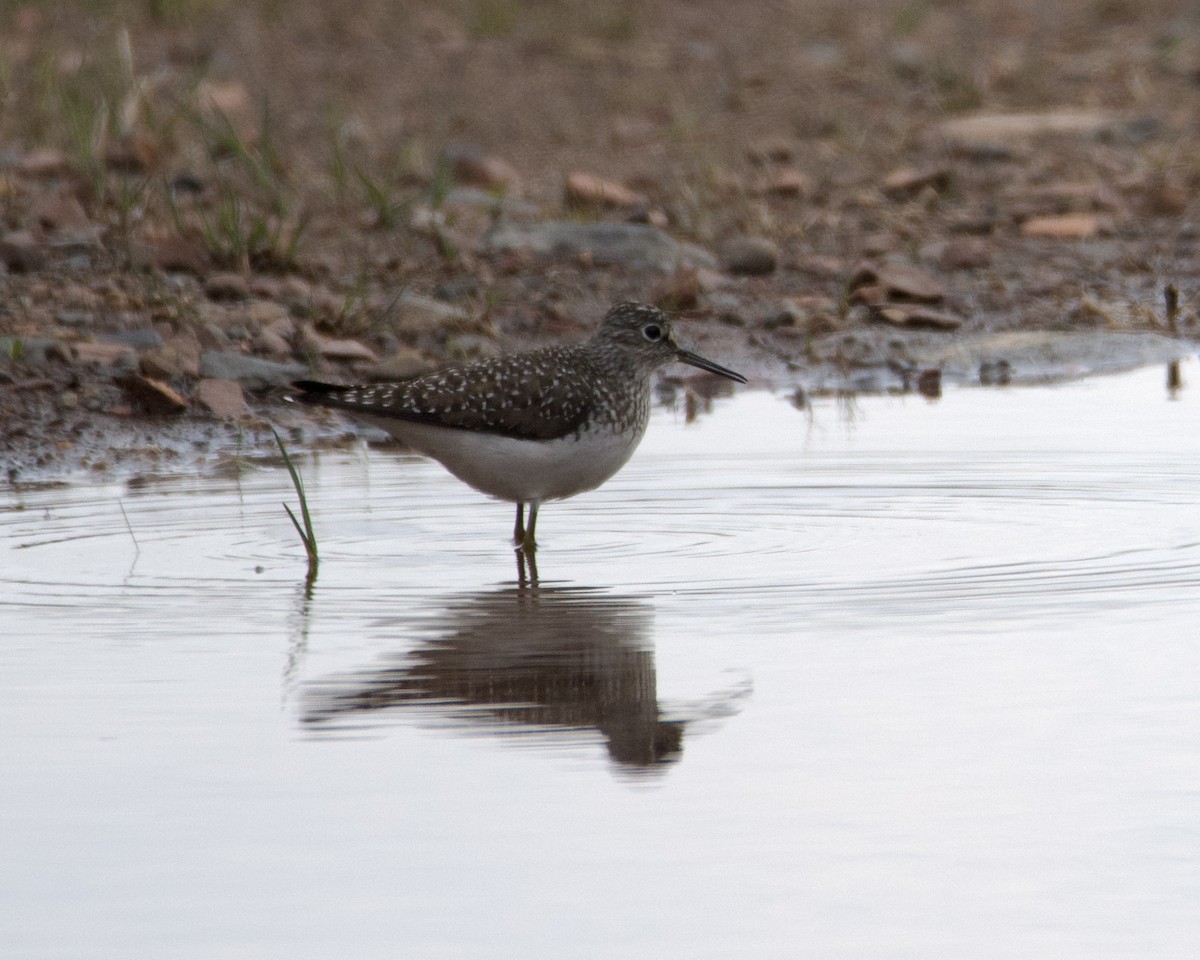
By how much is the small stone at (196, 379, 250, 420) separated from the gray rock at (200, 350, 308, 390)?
15 centimetres

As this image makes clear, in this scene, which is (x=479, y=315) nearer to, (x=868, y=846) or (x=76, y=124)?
(x=76, y=124)

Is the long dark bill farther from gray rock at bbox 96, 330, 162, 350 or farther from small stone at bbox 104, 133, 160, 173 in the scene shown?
small stone at bbox 104, 133, 160, 173

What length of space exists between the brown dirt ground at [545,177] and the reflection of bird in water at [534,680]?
3.33 metres

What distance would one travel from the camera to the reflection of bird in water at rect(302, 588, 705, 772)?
15.4 feet

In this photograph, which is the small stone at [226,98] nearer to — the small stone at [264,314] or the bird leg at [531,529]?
the small stone at [264,314]

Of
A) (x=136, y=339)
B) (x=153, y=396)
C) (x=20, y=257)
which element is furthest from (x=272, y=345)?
(x=20, y=257)

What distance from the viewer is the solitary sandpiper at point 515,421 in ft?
23.4

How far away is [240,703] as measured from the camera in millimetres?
4906

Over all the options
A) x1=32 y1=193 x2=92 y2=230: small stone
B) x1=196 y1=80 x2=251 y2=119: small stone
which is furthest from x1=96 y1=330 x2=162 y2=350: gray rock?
x1=196 y1=80 x2=251 y2=119: small stone

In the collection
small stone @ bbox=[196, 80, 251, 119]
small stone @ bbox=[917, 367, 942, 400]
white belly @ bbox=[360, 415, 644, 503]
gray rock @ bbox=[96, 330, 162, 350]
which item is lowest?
white belly @ bbox=[360, 415, 644, 503]

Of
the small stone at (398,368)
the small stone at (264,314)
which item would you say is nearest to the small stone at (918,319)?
the small stone at (398,368)

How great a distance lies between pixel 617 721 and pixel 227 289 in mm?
6462

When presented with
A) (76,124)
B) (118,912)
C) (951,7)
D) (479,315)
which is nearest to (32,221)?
→ (76,124)

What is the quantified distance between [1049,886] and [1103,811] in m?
0.42
